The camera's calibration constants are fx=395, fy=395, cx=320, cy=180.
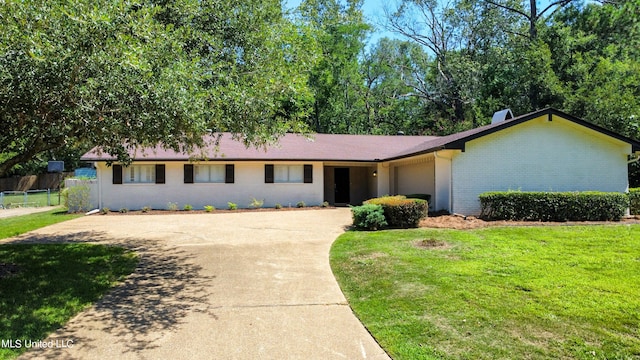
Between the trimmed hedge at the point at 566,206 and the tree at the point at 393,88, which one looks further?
the tree at the point at 393,88

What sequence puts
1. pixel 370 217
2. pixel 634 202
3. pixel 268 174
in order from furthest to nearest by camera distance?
pixel 268 174 < pixel 634 202 < pixel 370 217

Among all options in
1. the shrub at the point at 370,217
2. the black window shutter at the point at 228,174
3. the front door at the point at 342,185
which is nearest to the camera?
the shrub at the point at 370,217

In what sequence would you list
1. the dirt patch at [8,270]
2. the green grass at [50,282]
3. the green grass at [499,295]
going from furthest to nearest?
the dirt patch at [8,270], the green grass at [50,282], the green grass at [499,295]

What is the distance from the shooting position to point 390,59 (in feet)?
128

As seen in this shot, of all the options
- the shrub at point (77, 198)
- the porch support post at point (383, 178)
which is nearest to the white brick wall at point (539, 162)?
the porch support post at point (383, 178)

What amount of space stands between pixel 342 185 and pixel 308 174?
3821 millimetres

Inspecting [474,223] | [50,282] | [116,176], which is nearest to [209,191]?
[116,176]

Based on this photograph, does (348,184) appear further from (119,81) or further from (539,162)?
(119,81)

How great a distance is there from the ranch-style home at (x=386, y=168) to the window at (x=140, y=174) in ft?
0.15

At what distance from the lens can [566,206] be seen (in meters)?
12.0

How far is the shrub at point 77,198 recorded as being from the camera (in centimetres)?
1770

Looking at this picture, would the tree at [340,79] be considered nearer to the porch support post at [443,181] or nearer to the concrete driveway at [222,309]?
the porch support post at [443,181]

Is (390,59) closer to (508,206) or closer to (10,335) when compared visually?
(508,206)

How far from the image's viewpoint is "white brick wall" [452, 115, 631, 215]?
13875mm
